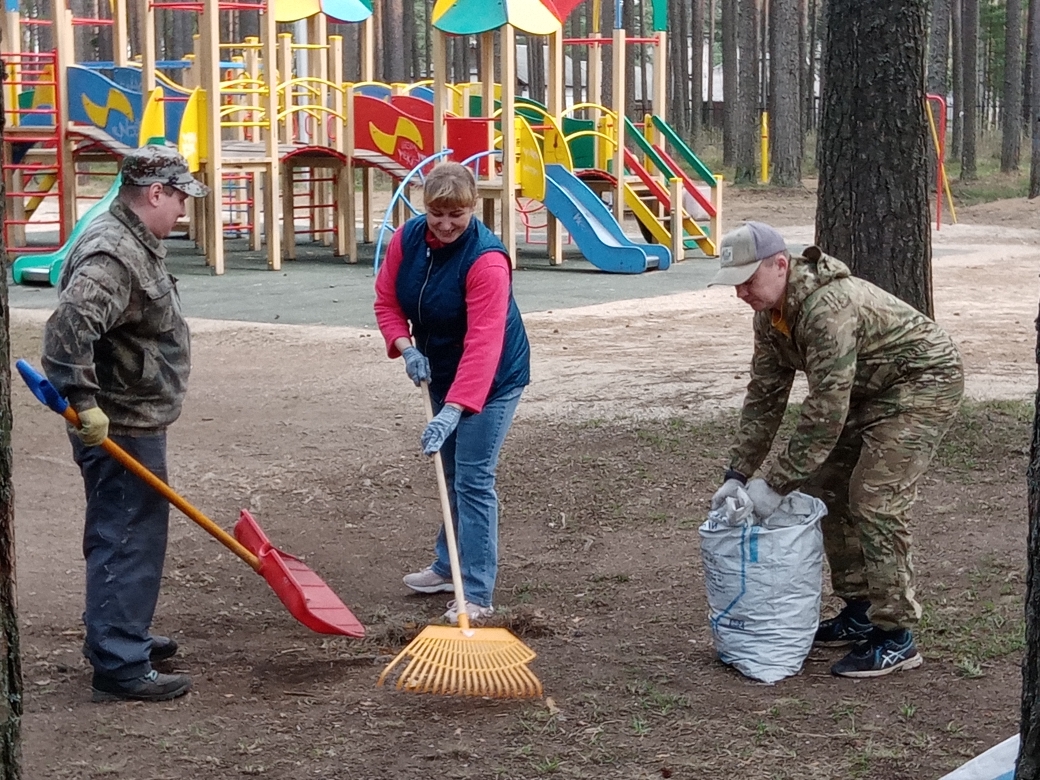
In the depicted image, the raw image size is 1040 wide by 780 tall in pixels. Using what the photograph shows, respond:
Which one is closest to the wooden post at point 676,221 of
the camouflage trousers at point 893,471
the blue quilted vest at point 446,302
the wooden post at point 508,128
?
the wooden post at point 508,128

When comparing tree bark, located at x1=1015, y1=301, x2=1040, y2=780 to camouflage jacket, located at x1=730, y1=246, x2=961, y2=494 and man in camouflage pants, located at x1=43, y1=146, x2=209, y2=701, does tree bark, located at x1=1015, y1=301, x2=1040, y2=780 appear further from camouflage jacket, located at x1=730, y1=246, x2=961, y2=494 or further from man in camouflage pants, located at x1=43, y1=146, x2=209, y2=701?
man in camouflage pants, located at x1=43, y1=146, x2=209, y2=701

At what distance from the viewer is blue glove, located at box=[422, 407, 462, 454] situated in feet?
13.7

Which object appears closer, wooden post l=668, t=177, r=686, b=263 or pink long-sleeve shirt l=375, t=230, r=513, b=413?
pink long-sleeve shirt l=375, t=230, r=513, b=413

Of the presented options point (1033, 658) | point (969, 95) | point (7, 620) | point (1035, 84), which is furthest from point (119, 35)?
point (969, 95)

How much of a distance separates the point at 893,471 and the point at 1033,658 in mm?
1777

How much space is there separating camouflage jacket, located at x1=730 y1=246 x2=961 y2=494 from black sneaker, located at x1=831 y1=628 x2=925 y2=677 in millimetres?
584

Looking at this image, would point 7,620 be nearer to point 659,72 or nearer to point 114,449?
point 114,449

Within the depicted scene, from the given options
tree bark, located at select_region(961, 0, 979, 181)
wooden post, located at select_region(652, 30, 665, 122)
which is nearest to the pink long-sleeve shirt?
wooden post, located at select_region(652, 30, 665, 122)

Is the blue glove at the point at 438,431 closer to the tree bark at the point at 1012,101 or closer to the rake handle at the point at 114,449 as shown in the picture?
the rake handle at the point at 114,449

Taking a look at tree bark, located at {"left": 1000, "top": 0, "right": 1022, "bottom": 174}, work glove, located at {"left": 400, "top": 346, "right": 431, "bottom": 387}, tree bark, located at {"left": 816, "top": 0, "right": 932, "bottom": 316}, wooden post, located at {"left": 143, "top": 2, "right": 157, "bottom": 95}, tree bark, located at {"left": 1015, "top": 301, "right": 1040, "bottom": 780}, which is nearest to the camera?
tree bark, located at {"left": 1015, "top": 301, "right": 1040, "bottom": 780}

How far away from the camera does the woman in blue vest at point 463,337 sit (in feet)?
14.0

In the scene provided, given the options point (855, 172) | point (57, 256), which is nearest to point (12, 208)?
point (57, 256)

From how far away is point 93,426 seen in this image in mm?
3525

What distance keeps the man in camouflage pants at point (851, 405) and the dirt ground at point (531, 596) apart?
1.15ft
